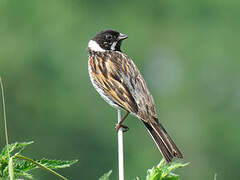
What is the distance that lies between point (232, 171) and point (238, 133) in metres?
1.32

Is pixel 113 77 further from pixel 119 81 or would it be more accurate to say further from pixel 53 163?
pixel 53 163

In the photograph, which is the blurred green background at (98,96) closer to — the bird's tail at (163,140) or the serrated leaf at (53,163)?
the bird's tail at (163,140)

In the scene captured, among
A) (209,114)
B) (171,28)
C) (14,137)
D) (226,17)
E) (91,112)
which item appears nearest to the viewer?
(14,137)

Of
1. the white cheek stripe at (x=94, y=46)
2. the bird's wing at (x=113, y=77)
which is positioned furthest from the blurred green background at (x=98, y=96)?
the bird's wing at (x=113, y=77)

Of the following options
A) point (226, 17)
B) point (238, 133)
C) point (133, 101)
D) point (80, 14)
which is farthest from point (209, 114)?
point (133, 101)

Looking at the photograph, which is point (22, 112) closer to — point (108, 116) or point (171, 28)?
point (108, 116)

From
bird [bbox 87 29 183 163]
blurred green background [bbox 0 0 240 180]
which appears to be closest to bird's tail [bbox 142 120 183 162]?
bird [bbox 87 29 183 163]

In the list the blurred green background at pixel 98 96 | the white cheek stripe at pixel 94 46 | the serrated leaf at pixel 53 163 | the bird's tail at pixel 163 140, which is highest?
the serrated leaf at pixel 53 163

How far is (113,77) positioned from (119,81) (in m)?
0.09

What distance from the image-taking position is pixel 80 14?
29328 millimetres

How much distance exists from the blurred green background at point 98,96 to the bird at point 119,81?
15.8 m

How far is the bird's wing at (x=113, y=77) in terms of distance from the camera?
4.37 meters

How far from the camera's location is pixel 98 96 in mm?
22109

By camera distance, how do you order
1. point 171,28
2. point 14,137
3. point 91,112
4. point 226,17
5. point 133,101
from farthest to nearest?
point 171,28
point 226,17
point 91,112
point 14,137
point 133,101
